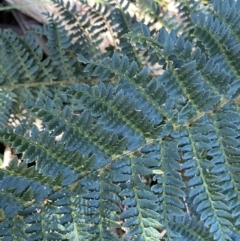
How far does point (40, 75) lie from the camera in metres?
1.61

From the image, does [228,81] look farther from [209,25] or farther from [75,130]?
[75,130]

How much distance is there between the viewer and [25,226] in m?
0.98

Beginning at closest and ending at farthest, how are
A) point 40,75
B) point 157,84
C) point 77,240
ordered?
point 77,240 → point 157,84 → point 40,75

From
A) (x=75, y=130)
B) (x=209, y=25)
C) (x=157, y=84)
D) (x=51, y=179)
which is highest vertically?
(x=209, y=25)

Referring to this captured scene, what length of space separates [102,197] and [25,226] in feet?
0.62

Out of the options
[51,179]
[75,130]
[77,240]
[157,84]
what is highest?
[157,84]

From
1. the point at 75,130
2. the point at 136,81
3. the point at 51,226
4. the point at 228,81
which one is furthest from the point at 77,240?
the point at 228,81

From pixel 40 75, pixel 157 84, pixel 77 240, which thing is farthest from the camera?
pixel 40 75

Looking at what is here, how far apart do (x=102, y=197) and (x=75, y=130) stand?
0.17 meters

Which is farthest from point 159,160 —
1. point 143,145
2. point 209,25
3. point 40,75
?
point 40,75

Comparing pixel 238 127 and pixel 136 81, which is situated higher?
pixel 136 81

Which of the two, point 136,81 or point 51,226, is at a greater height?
point 136,81

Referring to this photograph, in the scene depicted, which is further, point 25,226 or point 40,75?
point 40,75

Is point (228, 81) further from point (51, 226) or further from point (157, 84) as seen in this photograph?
point (51, 226)
